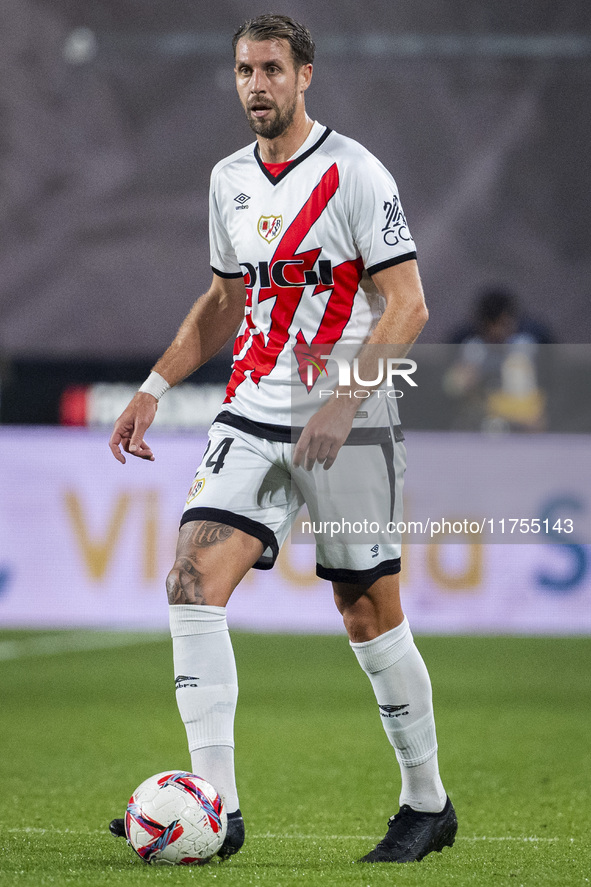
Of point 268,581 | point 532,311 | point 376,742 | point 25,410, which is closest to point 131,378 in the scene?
point 25,410

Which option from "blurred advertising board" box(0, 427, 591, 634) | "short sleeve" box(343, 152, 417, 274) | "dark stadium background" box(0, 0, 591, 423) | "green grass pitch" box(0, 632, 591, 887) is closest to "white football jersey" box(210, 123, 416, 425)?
"short sleeve" box(343, 152, 417, 274)

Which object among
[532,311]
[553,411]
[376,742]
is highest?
[532,311]

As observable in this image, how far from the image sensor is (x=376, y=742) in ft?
18.6

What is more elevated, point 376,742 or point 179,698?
point 179,698

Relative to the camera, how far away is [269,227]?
3.53m

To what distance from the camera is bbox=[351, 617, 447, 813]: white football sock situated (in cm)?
349

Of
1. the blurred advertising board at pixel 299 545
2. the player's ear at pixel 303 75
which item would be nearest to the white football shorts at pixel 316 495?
the player's ear at pixel 303 75

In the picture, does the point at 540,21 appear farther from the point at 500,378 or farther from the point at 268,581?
the point at 268,581

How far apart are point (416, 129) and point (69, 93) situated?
4.40 metres

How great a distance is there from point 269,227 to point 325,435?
678mm

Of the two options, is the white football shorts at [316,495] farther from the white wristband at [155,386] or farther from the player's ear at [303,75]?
the player's ear at [303,75]

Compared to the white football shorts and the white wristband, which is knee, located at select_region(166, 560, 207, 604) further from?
the white wristband

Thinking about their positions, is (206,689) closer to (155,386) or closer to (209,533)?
(209,533)

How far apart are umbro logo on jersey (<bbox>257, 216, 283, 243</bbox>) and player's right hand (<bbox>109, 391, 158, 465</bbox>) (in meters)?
0.56
